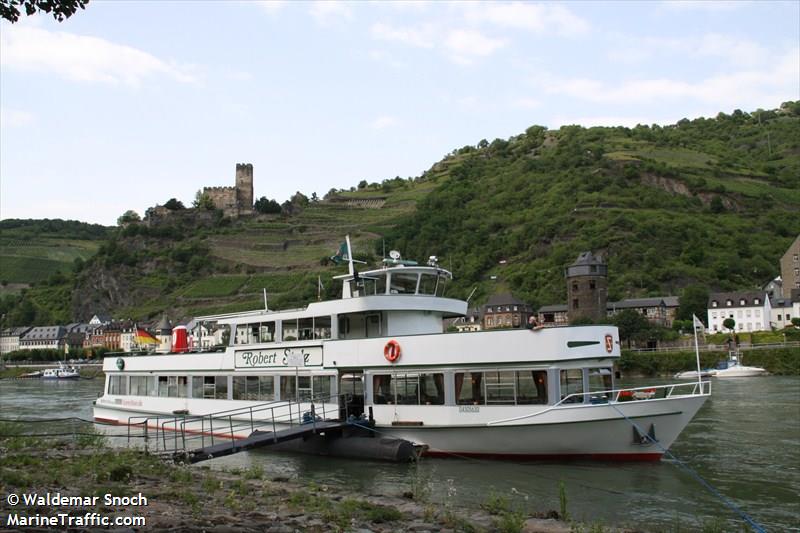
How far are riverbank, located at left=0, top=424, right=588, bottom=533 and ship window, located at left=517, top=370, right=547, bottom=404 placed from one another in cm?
361

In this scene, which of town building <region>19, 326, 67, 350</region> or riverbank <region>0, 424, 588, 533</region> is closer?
riverbank <region>0, 424, 588, 533</region>

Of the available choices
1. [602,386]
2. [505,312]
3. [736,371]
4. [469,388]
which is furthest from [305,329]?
[505,312]

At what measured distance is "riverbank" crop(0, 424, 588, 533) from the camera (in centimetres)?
980

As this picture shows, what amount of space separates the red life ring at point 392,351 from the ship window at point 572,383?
167 inches

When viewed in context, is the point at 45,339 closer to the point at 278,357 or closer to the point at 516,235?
the point at 516,235

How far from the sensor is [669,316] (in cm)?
9300

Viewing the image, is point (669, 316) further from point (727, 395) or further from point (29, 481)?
point (29, 481)

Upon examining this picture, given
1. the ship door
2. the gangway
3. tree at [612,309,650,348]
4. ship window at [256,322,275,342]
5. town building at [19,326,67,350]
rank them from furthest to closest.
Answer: town building at [19,326,67,350]
tree at [612,309,650,348]
ship window at [256,322,275,342]
the ship door
the gangway

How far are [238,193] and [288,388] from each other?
586ft

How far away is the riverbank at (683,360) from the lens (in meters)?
65.8

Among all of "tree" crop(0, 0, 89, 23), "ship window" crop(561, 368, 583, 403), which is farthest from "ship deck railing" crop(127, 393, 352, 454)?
Result: "tree" crop(0, 0, 89, 23)

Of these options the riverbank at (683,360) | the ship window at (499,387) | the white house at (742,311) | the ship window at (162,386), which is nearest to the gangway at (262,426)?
the ship window at (162,386)

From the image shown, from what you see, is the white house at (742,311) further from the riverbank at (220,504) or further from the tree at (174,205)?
the tree at (174,205)

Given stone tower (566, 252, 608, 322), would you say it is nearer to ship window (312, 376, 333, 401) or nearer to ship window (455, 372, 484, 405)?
ship window (312, 376, 333, 401)
